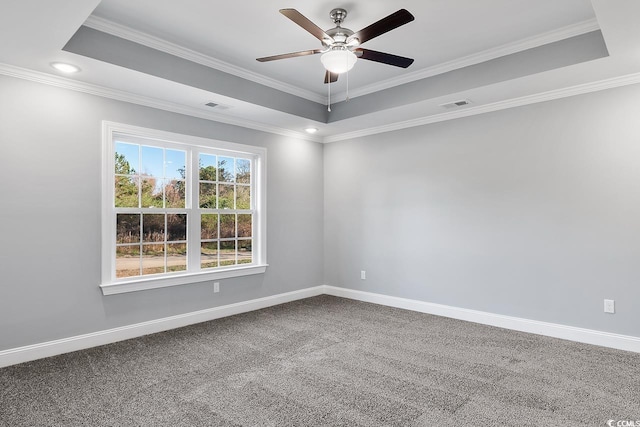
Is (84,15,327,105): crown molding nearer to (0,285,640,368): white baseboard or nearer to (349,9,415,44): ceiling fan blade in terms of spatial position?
(349,9,415,44): ceiling fan blade

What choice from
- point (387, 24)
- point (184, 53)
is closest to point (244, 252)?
point (184, 53)

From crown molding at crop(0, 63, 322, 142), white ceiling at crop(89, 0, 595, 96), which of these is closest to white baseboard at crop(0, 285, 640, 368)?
crown molding at crop(0, 63, 322, 142)

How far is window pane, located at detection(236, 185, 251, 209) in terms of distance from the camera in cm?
505

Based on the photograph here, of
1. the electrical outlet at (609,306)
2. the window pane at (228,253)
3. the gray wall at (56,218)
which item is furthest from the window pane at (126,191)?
the electrical outlet at (609,306)

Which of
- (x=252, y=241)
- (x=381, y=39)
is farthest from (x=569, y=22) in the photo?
(x=252, y=241)

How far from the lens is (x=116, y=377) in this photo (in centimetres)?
292

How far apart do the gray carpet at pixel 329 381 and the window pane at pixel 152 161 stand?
176cm

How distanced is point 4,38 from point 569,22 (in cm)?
437

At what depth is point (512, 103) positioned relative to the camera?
4.14 metres

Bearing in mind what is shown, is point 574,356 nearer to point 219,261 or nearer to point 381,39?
point 381,39

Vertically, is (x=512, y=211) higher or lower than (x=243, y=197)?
lower

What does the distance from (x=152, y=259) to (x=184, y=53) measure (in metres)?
2.19

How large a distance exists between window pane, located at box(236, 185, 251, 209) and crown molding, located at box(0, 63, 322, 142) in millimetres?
820

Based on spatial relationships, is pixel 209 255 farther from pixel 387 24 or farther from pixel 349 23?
pixel 387 24
